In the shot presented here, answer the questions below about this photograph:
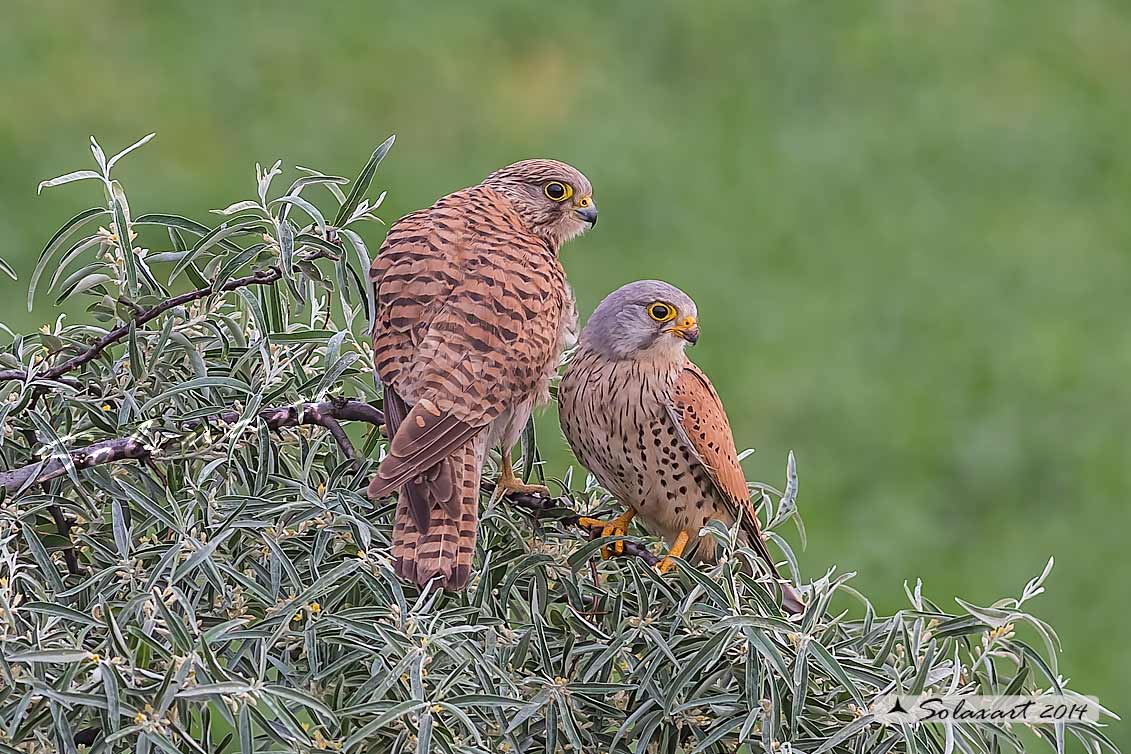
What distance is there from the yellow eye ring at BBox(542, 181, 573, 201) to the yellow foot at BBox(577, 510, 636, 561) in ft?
2.24

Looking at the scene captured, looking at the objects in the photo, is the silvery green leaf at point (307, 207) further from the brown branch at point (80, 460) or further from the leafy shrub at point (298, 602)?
the brown branch at point (80, 460)

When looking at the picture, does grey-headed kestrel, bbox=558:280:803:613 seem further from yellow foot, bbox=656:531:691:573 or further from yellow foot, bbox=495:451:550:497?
yellow foot, bbox=495:451:550:497

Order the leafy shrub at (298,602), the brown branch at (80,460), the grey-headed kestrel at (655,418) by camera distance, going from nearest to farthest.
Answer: the leafy shrub at (298,602) → the brown branch at (80,460) → the grey-headed kestrel at (655,418)

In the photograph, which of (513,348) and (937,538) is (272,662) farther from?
(937,538)

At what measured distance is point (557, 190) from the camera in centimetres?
291

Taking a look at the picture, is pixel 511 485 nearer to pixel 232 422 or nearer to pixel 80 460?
pixel 232 422

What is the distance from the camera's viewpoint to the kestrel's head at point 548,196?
2.88 metres

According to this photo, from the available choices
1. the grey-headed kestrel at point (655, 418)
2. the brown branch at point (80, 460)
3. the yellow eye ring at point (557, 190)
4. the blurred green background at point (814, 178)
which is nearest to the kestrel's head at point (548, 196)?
the yellow eye ring at point (557, 190)

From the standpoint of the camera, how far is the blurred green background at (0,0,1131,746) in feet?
18.7

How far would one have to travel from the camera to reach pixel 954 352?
630 cm

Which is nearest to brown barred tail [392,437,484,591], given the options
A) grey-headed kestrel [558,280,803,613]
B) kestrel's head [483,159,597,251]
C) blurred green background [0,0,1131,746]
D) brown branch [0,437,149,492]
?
brown branch [0,437,149,492]

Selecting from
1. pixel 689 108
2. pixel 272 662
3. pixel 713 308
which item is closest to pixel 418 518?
pixel 272 662

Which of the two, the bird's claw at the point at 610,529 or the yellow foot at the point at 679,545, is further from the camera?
the yellow foot at the point at 679,545

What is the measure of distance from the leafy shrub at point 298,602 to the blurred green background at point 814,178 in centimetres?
322
